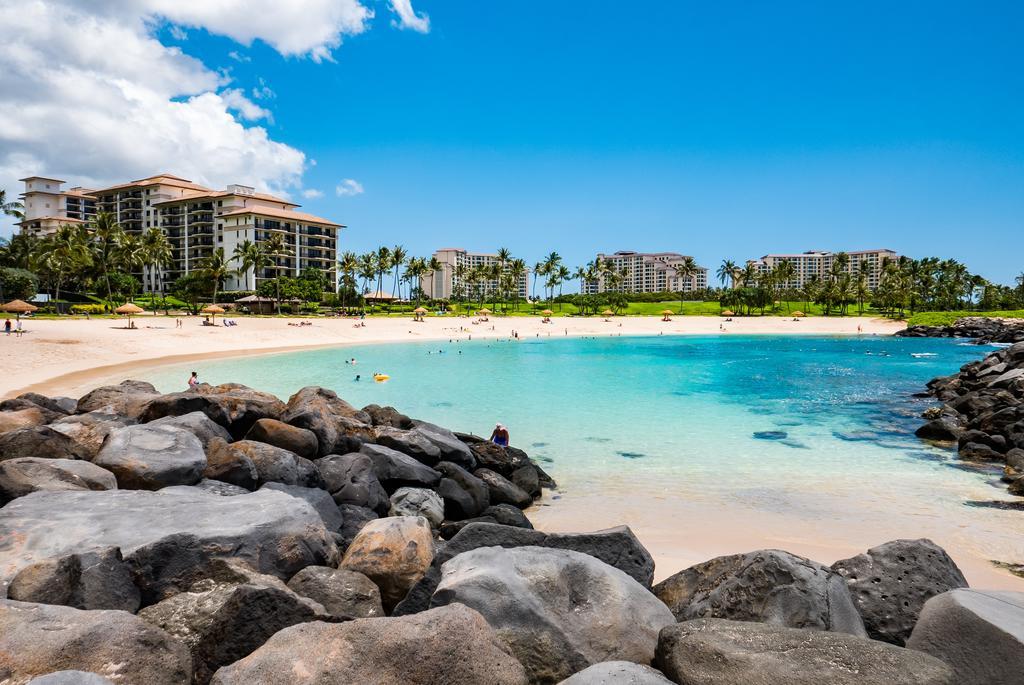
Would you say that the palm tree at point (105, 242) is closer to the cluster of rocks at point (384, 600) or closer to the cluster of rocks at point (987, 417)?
the cluster of rocks at point (384, 600)

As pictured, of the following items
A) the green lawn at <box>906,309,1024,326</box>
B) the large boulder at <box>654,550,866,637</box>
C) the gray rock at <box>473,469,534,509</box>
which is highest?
the green lawn at <box>906,309,1024,326</box>

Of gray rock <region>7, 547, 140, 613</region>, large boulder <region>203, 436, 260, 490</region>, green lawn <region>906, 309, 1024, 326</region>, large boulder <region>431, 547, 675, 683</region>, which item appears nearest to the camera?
large boulder <region>431, 547, 675, 683</region>

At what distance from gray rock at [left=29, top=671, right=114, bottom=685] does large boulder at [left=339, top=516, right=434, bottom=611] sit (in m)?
3.03

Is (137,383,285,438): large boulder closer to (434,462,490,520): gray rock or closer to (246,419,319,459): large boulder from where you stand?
(246,419,319,459): large boulder

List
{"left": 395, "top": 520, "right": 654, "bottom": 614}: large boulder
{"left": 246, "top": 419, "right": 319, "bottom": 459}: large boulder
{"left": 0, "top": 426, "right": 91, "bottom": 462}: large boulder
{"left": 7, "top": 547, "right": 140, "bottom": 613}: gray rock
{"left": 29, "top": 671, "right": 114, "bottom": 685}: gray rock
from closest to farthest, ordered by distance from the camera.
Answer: {"left": 29, "top": 671, "right": 114, "bottom": 685}: gray rock, {"left": 7, "top": 547, "right": 140, "bottom": 613}: gray rock, {"left": 395, "top": 520, "right": 654, "bottom": 614}: large boulder, {"left": 0, "top": 426, "right": 91, "bottom": 462}: large boulder, {"left": 246, "top": 419, "right": 319, "bottom": 459}: large boulder

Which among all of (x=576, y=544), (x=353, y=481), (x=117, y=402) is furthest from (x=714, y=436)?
(x=117, y=402)

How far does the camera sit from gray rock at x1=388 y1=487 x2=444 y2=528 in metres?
11.3

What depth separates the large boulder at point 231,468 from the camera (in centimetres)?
975

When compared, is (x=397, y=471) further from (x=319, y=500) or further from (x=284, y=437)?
(x=319, y=500)

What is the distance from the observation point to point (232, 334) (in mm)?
63469

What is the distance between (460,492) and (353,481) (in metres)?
2.29

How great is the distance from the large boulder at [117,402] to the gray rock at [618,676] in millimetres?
12478

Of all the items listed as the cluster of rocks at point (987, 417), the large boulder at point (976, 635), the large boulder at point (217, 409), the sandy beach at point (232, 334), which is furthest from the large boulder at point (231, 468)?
the sandy beach at point (232, 334)

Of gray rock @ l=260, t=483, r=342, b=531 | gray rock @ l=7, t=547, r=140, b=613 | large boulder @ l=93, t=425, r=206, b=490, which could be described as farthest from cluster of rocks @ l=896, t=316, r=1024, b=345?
gray rock @ l=7, t=547, r=140, b=613
